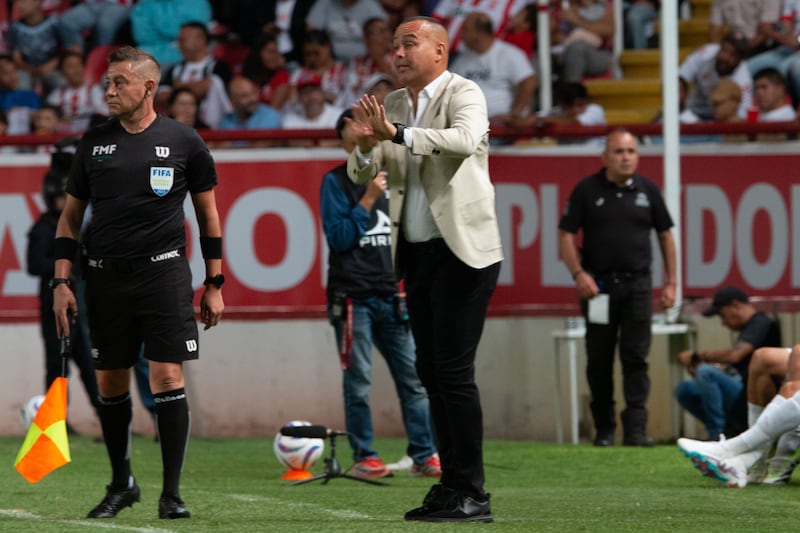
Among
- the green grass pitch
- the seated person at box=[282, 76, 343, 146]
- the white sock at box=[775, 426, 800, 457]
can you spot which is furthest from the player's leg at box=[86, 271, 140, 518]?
the seated person at box=[282, 76, 343, 146]

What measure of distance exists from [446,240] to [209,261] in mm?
1165

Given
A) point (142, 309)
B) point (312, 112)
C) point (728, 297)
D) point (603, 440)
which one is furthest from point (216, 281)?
point (312, 112)

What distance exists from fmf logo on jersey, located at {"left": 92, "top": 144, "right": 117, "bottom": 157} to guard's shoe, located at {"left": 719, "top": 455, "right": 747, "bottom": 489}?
12.6ft

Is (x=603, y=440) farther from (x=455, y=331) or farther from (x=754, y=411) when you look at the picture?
(x=455, y=331)

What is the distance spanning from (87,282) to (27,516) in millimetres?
1142

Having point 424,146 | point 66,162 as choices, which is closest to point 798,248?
point 66,162

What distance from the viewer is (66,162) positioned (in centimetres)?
1114

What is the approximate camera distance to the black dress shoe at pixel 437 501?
7.07m

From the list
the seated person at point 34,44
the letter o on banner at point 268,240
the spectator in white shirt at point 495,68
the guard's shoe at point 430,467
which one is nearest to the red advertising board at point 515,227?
the letter o on banner at point 268,240

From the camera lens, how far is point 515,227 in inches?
522

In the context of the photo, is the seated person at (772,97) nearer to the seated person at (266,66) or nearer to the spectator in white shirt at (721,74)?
the spectator in white shirt at (721,74)

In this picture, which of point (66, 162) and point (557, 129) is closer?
point (66, 162)

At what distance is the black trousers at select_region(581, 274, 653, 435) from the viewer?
12086 mm

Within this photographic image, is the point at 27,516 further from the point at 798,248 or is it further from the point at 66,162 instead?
the point at 798,248
